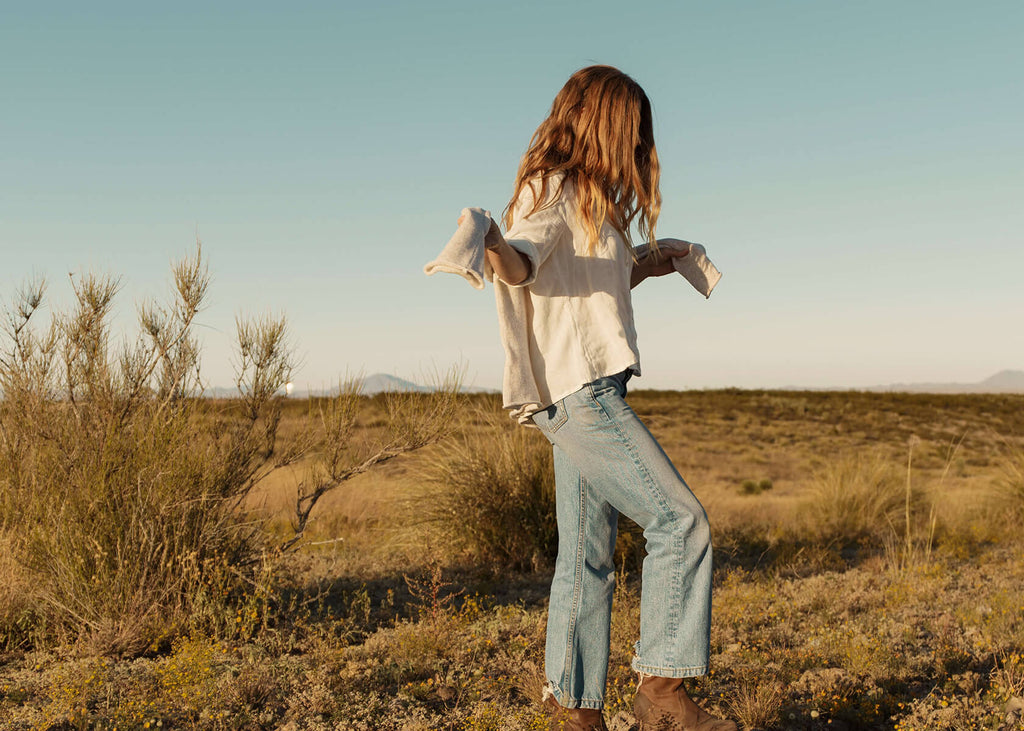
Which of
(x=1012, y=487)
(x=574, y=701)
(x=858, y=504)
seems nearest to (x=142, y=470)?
(x=574, y=701)

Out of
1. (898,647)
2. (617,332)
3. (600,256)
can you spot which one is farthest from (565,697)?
(898,647)

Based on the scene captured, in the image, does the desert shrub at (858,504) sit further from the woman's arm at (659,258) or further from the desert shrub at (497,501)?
the woman's arm at (659,258)

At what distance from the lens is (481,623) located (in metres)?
3.81

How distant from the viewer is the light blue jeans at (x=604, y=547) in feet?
6.35

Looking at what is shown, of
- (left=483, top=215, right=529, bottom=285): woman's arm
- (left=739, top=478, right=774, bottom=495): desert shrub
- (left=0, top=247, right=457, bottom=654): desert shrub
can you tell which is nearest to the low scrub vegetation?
(left=0, top=247, right=457, bottom=654): desert shrub

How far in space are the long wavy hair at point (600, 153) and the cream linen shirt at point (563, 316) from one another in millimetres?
35

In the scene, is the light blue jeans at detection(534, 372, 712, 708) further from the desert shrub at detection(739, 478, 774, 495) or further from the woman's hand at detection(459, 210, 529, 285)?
the desert shrub at detection(739, 478, 774, 495)

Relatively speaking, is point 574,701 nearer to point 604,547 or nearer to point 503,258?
point 604,547

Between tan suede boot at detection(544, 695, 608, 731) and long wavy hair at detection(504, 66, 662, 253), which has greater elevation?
long wavy hair at detection(504, 66, 662, 253)

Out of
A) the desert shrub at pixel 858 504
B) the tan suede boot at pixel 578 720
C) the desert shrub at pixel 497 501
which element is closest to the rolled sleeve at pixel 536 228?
the tan suede boot at pixel 578 720

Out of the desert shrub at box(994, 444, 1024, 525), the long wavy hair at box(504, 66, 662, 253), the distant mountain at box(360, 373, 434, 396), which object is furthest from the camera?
the desert shrub at box(994, 444, 1024, 525)

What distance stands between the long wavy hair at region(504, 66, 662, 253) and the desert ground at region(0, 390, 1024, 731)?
1593 mm

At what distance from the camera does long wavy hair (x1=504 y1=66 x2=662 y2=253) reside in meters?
2.05

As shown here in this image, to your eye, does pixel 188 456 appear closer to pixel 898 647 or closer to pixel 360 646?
pixel 360 646
